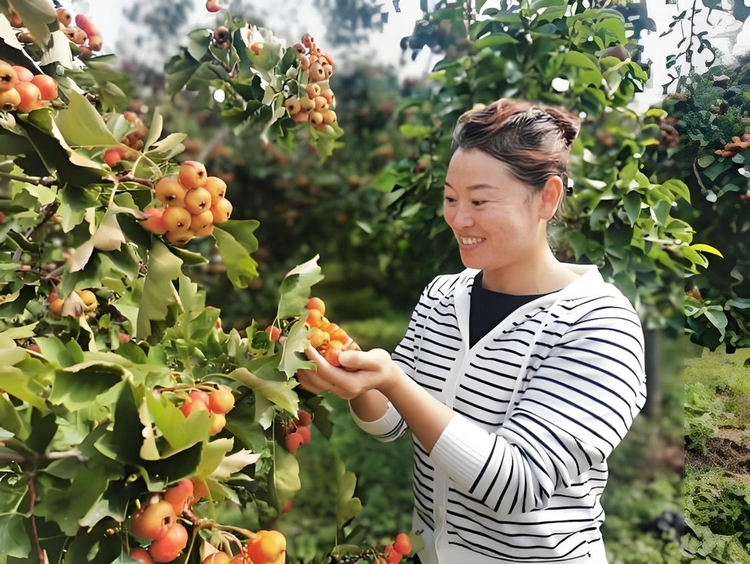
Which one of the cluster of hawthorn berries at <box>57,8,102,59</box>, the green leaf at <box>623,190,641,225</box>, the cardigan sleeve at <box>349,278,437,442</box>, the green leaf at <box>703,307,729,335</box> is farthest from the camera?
the green leaf at <box>703,307,729,335</box>

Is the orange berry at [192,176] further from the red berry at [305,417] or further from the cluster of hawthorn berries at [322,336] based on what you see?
the red berry at [305,417]

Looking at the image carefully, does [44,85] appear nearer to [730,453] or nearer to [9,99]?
[9,99]

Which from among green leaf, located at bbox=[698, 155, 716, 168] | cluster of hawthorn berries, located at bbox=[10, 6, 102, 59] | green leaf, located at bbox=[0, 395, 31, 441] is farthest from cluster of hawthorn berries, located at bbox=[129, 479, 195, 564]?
green leaf, located at bbox=[698, 155, 716, 168]

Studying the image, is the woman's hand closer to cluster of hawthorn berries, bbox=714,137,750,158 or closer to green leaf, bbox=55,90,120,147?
green leaf, bbox=55,90,120,147

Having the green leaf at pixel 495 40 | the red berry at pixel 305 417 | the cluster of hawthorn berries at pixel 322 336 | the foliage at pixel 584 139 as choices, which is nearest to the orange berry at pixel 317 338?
the cluster of hawthorn berries at pixel 322 336

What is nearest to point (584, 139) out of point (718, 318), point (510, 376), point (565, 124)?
point (718, 318)

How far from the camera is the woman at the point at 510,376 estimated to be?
0.89 m

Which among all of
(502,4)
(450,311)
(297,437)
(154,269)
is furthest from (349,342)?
(502,4)

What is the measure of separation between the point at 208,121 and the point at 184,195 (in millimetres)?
1819

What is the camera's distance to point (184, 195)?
2.09 ft

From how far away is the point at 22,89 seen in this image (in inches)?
23.4

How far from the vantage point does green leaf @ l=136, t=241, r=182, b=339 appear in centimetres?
64

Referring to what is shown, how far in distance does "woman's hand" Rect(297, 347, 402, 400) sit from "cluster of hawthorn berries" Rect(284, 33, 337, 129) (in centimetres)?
57

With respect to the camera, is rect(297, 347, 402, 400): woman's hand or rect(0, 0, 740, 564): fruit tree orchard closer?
rect(0, 0, 740, 564): fruit tree orchard
